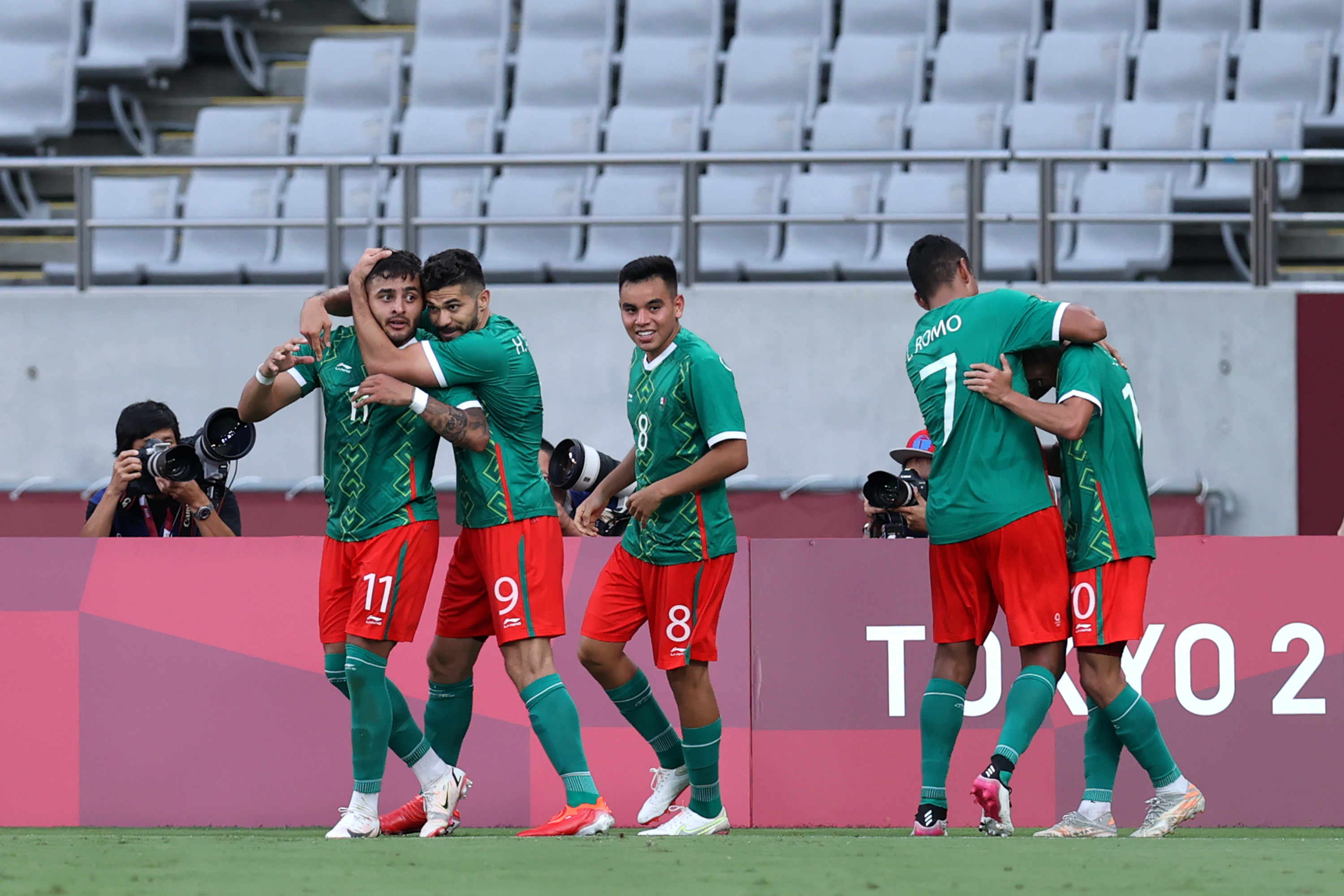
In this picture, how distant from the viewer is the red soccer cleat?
543 cm

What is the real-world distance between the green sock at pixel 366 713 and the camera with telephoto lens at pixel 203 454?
102cm

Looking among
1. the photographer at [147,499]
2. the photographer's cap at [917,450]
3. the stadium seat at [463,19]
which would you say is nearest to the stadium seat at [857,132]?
the stadium seat at [463,19]

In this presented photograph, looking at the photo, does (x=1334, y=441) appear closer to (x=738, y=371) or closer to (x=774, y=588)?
(x=738, y=371)

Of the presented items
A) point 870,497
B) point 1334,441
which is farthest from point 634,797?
point 1334,441

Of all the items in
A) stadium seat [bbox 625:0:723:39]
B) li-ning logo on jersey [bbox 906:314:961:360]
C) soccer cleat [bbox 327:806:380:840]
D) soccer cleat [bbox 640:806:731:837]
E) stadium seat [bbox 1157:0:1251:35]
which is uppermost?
stadium seat [bbox 625:0:723:39]

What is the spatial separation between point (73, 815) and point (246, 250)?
6443mm

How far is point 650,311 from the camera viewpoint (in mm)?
5469

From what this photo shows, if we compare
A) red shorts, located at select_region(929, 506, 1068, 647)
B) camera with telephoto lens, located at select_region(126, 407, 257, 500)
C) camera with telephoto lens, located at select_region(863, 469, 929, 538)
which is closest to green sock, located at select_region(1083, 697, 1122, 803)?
red shorts, located at select_region(929, 506, 1068, 647)

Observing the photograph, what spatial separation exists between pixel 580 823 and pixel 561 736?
26 cm

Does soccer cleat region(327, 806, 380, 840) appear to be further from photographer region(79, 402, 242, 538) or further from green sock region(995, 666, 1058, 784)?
green sock region(995, 666, 1058, 784)

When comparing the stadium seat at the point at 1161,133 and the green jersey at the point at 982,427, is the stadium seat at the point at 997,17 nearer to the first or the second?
the stadium seat at the point at 1161,133

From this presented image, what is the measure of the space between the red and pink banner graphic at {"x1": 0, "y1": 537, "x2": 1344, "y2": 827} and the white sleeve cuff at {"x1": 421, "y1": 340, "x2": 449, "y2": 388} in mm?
1292

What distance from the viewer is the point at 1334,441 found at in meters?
9.41

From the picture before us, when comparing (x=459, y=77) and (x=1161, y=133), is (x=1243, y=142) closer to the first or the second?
(x=1161, y=133)
